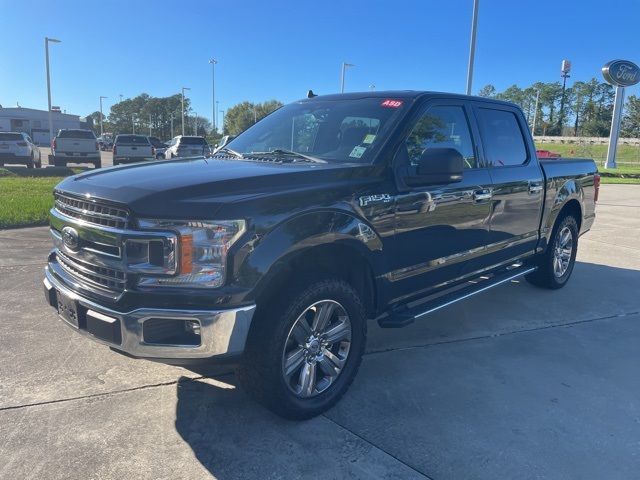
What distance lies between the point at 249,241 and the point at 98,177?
45.3 inches

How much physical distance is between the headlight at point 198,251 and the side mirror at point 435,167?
147 cm

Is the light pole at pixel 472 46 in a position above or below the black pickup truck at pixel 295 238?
above

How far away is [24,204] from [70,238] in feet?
26.0

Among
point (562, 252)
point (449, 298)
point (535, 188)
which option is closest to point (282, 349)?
point (449, 298)

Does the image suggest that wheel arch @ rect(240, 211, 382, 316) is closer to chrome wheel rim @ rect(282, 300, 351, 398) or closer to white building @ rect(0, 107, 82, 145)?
chrome wheel rim @ rect(282, 300, 351, 398)

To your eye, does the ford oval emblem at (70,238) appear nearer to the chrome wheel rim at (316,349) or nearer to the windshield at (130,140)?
the chrome wheel rim at (316,349)

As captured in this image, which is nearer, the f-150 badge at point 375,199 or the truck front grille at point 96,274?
the truck front grille at point 96,274

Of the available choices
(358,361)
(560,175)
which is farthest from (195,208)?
(560,175)

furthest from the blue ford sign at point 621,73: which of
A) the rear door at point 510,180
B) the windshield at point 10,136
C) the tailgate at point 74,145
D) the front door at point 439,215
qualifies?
the front door at point 439,215

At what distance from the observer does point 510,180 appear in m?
4.77

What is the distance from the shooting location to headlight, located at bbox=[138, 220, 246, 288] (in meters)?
2.64

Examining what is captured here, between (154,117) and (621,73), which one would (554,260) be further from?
(154,117)

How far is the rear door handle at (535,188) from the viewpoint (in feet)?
16.9

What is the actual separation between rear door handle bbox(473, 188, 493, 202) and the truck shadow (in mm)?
1217
